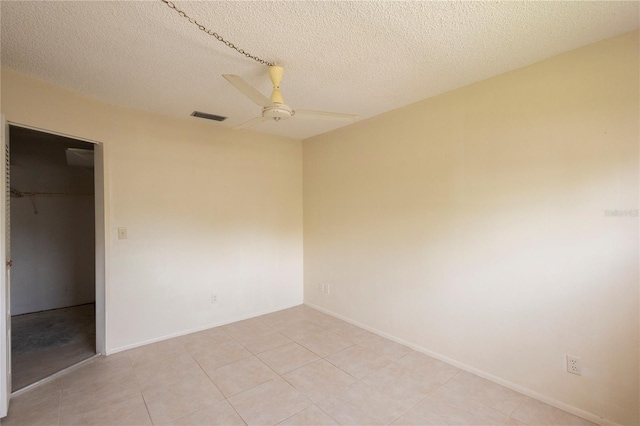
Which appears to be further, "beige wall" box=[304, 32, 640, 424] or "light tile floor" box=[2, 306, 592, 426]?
"light tile floor" box=[2, 306, 592, 426]

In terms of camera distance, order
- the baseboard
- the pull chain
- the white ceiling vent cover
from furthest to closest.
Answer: the white ceiling vent cover, the baseboard, the pull chain

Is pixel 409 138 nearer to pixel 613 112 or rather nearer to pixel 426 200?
pixel 426 200

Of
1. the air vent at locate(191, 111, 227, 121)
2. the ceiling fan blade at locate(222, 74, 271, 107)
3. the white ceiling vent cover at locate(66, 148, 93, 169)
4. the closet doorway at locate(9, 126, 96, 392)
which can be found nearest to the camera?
the ceiling fan blade at locate(222, 74, 271, 107)

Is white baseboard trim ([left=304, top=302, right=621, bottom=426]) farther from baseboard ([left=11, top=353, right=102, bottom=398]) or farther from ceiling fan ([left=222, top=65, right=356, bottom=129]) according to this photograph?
baseboard ([left=11, top=353, right=102, bottom=398])

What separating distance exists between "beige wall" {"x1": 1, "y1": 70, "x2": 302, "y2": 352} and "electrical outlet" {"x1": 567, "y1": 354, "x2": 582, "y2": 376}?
3.18 metres

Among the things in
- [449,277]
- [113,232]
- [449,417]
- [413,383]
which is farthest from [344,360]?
[113,232]

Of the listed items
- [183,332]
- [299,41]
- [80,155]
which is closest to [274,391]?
[183,332]

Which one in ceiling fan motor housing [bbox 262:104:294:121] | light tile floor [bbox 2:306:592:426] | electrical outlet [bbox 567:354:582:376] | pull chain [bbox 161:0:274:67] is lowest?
light tile floor [bbox 2:306:592:426]

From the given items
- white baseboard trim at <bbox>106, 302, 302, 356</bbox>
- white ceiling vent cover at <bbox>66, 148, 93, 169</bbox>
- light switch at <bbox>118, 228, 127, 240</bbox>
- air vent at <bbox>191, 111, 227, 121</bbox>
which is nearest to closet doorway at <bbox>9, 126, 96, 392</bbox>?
white ceiling vent cover at <bbox>66, 148, 93, 169</bbox>

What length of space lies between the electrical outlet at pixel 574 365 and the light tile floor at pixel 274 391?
0.99 feet

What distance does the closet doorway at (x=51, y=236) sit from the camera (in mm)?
3781

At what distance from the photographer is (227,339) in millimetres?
3232

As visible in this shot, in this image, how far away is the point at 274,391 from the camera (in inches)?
90.3

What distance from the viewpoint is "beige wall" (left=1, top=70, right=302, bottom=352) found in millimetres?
2832
